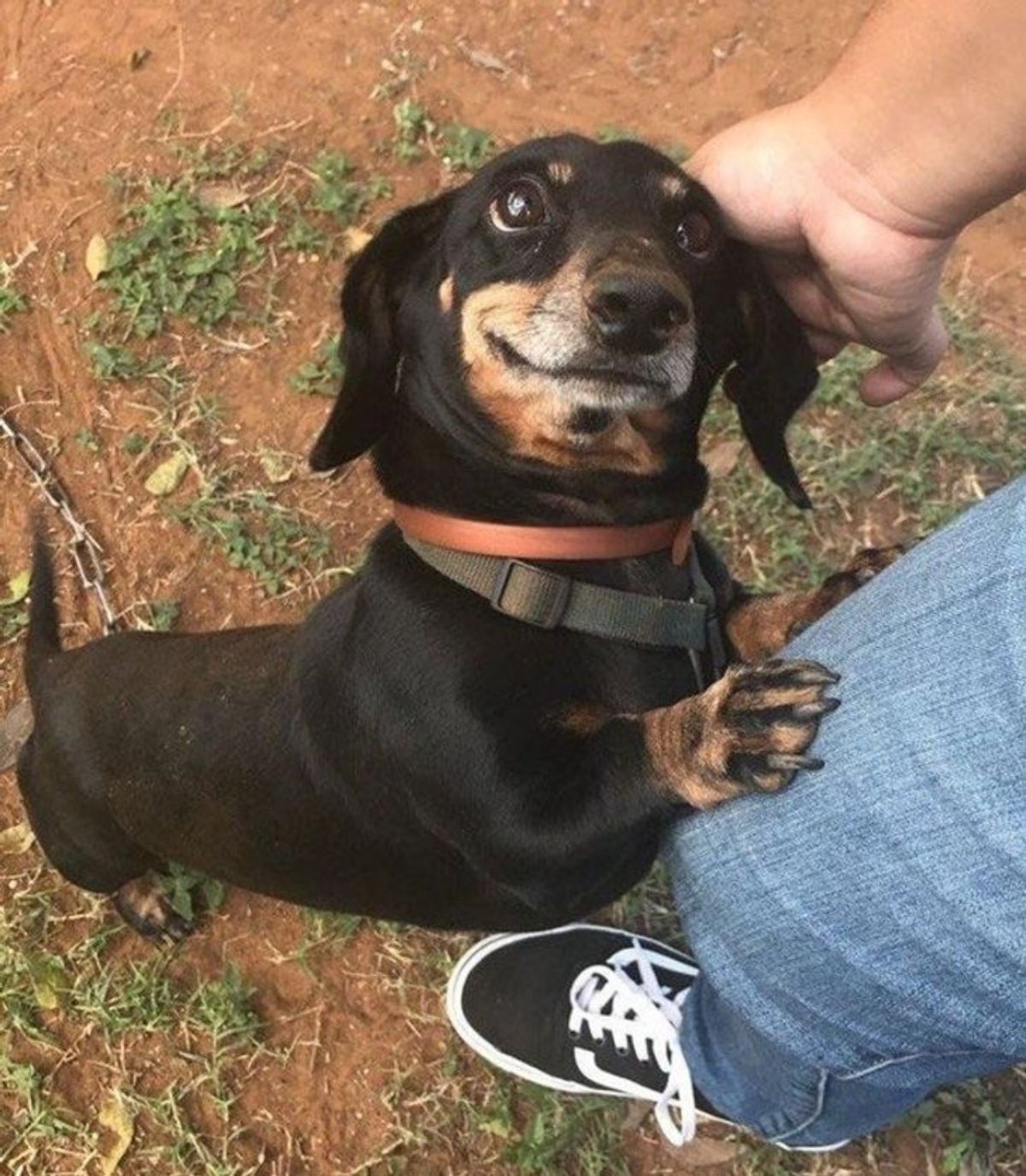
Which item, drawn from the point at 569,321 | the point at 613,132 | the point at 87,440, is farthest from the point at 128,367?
the point at 569,321

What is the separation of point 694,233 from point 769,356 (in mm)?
315

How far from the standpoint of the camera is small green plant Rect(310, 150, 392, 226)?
416 centimetres

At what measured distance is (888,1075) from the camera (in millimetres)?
2236

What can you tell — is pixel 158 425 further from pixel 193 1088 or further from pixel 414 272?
pixel 193 1088

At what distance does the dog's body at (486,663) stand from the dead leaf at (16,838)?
2.37ft

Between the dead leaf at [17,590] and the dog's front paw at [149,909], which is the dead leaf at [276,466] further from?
the dog's front paw at [149,909]

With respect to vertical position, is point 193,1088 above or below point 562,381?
below

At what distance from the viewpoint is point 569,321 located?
7.37 feet

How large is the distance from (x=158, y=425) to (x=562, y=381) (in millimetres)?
2097

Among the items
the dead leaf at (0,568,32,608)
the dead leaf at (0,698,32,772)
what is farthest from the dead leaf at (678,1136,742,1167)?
the dead leaf at (0,568,32,608)

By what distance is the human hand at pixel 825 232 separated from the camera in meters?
2.42

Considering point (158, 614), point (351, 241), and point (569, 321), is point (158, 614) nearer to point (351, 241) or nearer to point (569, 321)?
point (351, 241)

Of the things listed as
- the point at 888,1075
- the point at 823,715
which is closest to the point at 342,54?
the point at 823,715

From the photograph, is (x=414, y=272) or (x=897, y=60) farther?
(x=414, y=272)
